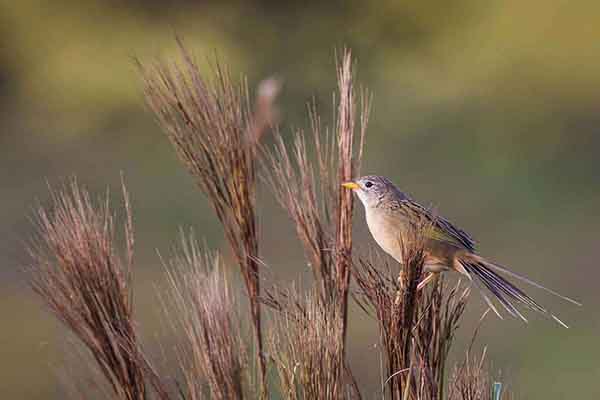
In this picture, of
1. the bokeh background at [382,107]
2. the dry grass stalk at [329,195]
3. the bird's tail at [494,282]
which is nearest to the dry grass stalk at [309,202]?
the dry grass stalk at [329,195]

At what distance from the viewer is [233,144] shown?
5.10 ft

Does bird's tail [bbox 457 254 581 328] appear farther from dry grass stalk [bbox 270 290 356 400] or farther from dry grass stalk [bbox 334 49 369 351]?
dry grass stalk [bbox 270 290 356 400]

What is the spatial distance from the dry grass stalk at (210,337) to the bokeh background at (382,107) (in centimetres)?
537

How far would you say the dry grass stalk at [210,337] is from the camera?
1.27 meters

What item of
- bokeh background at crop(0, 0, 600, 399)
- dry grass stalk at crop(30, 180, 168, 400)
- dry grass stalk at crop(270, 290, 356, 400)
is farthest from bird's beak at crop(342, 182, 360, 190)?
bokeh background at crop(0, 0, 600, 399)

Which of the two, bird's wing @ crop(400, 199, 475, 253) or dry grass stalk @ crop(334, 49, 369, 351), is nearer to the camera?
dry grass stalk @ crop(334, 49, 369, 351)

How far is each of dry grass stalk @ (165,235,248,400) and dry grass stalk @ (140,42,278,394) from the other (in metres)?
0.16

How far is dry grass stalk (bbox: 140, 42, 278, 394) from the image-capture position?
1511 millimetres

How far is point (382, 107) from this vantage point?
8.54 m

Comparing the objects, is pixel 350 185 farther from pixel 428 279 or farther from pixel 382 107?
pixel 382 107

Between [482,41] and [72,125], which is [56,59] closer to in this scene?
[72,125]

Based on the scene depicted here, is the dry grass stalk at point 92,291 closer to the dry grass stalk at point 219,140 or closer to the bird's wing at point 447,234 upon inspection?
the dry grass stalk at point 219,140

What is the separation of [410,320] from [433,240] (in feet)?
1.78

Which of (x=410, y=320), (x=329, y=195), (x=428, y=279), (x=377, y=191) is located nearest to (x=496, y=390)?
(x=410, y=320)
